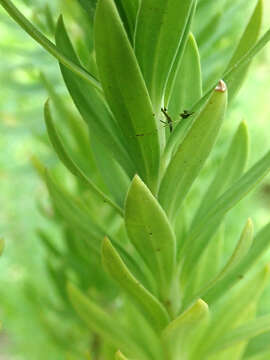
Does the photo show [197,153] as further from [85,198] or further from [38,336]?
[38,336]

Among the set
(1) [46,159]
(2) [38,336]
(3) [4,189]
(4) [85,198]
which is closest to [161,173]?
(4) [85,198]

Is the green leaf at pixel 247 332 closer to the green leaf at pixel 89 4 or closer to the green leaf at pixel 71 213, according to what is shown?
the green leaf at pixel 71 213

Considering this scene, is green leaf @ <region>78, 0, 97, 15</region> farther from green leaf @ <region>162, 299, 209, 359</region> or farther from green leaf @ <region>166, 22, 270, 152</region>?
green leaf @ <region>162, 299, 209, 359</region>

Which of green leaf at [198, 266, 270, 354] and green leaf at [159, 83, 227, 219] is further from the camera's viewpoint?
green leaf at [198, 266, 270, 354]

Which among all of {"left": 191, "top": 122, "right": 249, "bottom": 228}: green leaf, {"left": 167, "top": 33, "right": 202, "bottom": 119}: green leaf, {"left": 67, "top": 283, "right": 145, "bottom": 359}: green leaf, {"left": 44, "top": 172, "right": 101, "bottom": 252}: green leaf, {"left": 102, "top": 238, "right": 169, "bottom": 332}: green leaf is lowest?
{"left": 67, "top": 283, "right": 145, "bottom": 359}: green leaf

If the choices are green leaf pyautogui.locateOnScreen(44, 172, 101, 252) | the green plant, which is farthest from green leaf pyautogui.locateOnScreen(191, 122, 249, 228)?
green leaf pyautogui.locateOnScreen(44, 172, 101, 252)

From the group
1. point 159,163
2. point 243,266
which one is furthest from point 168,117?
point 243,266

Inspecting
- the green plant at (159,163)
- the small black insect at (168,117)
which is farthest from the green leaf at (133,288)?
the small black insect at (168,117)
